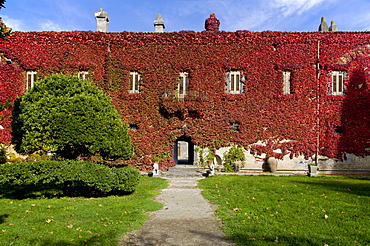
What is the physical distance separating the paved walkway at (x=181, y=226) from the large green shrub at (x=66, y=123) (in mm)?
2949

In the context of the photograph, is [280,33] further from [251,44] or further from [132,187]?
[132,187]

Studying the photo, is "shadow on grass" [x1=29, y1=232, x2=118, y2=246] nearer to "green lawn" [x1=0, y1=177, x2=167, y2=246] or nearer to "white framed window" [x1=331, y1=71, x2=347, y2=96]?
"green lawn" [x1=0, y1=177, x2=167, y2=246]

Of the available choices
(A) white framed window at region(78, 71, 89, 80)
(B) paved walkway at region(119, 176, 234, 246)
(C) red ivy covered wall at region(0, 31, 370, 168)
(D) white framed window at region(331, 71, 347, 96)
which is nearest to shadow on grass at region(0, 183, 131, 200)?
(B) paved walkway at region(119, 176, 234, 246)

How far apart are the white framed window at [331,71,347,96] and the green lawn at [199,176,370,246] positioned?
9343mm

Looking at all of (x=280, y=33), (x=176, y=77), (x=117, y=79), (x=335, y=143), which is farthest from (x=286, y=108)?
(x=117, y=79)

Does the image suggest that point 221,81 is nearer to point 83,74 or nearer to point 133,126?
point 133,126

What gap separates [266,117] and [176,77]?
21.5 ft

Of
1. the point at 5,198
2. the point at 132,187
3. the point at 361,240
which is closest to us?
the point at 361,240

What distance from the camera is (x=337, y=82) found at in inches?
705

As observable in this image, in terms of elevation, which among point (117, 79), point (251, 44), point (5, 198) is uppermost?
point (251, 44)

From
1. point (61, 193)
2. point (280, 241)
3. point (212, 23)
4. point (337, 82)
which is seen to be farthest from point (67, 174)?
point (337, 82)

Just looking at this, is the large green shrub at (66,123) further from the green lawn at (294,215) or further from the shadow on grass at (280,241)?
the shadow on grass at (280,241)

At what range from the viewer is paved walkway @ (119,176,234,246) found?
5.09 m

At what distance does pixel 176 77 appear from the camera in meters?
18.2
